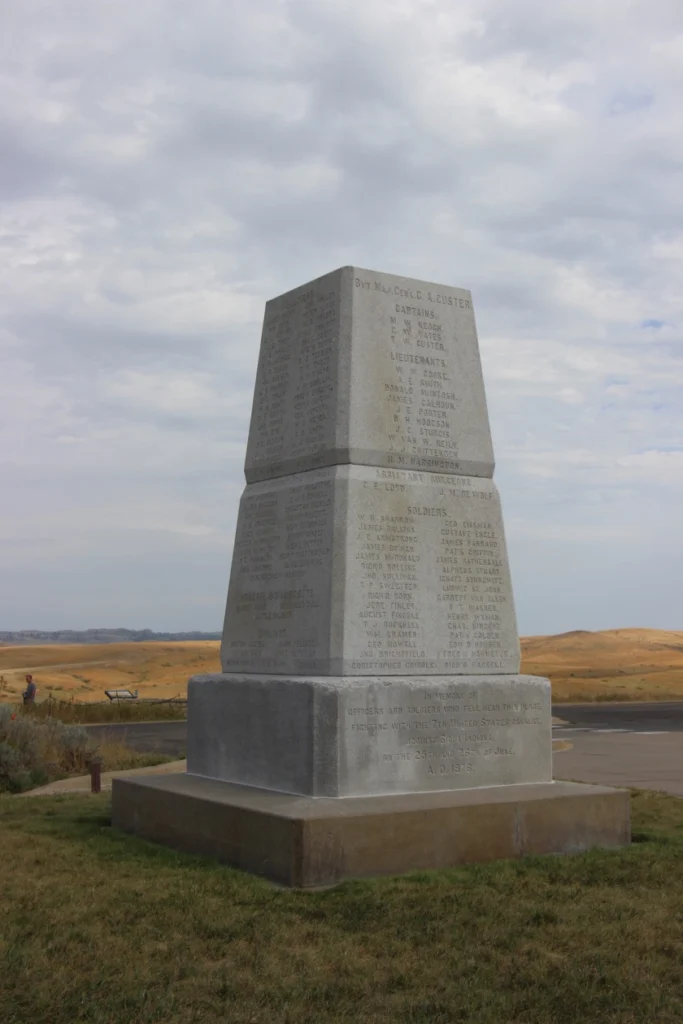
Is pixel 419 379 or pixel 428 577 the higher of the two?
pixel 419 379

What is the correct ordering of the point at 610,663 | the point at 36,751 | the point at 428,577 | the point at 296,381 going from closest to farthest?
the point at 428,577 → the point at 296,381 → the point at 36,751 → the point at 610,663

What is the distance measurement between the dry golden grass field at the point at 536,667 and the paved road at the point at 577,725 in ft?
12.8

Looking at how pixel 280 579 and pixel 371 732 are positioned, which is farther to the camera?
pixel 280 579

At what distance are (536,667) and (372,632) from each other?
171 ft

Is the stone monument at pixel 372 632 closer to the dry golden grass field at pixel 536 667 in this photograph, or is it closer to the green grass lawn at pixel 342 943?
the green grass lawn at pixel 342 943


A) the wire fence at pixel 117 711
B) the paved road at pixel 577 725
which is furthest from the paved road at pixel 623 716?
the wire fence at pixel 117 711

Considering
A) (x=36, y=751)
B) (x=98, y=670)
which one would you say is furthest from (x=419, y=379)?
(x=98, y=670)

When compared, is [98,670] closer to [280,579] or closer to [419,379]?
[280,579]

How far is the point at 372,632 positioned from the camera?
772cm

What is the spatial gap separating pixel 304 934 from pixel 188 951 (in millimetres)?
613

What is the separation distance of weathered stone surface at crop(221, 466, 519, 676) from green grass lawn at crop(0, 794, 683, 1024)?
1.60m

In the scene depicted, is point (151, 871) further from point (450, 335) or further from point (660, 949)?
point (450, 335)

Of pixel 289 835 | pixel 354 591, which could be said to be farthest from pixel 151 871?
pixel 354 591

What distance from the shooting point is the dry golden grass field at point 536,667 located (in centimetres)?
4197
